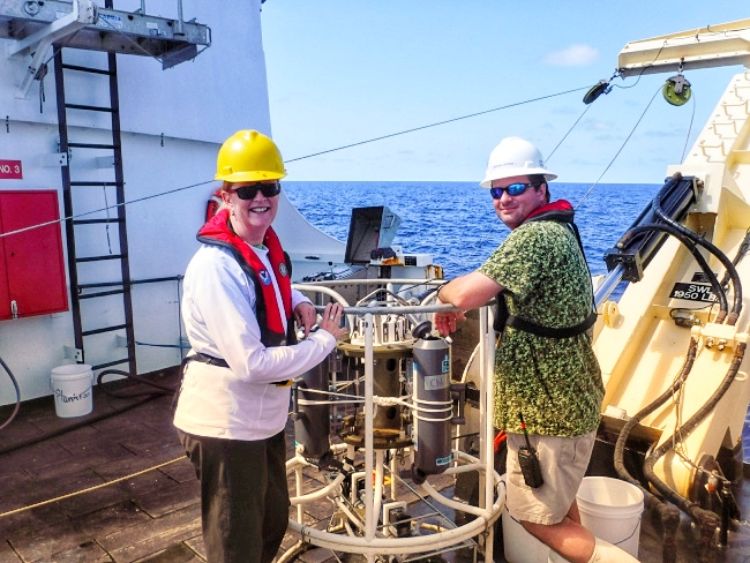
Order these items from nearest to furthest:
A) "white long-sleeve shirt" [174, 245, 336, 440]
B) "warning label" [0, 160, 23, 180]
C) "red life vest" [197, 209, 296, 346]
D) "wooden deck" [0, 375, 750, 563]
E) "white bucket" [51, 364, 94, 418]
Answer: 1. "white long-sleeve shirt" [174, 245, 336, 440]
2. "red life vest" [197, 209, 296, 346]
3. "wooden deck" [0, 375, 750, 563]
4. "white bucket" [51, 364, 94, 418]
5. "warning label" [0, 160, 23, 180]

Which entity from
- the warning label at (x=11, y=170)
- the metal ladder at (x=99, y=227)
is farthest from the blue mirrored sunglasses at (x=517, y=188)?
the warning label at (x=11, y=170)

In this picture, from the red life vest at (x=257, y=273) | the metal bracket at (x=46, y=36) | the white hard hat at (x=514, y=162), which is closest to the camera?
the red life vest at (x=257, y=273)

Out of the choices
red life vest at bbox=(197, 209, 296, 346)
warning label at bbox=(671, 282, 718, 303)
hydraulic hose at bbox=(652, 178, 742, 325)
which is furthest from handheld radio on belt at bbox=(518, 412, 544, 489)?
warning label at bbox=(671, 282, 718, 303)

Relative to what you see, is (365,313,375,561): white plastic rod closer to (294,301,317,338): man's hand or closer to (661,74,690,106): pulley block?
(294,301,317,338): man's hand

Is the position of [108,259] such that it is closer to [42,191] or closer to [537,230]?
[42,191]

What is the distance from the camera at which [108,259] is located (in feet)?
21.9

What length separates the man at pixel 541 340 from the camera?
2.49m

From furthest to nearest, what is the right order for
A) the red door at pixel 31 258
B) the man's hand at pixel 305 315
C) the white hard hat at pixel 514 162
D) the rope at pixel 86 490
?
1. the red door at pixel 31 258
2. the rope at pixel 86 490
3. the man's hand at pixel 305 315
4. the white hard hat at pixel 514 162

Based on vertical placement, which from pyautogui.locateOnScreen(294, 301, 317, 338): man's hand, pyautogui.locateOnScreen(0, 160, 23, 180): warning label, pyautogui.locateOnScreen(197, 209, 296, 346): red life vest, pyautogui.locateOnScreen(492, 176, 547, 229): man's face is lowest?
pyautogui.locateOnScreen(294, 301, 317, 338): man's hand

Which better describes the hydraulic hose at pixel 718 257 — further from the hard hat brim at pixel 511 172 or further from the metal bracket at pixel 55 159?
the metal bracket at pixel 55 159

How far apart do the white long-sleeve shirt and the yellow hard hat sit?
0.94 ft

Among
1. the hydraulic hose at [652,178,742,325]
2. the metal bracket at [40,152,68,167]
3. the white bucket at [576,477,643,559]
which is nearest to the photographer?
the white bucket at [576,477,643,559]

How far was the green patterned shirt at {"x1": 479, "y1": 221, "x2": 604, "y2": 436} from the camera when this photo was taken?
96.9 inches

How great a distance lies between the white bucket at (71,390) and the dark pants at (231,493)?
12.8 feet
